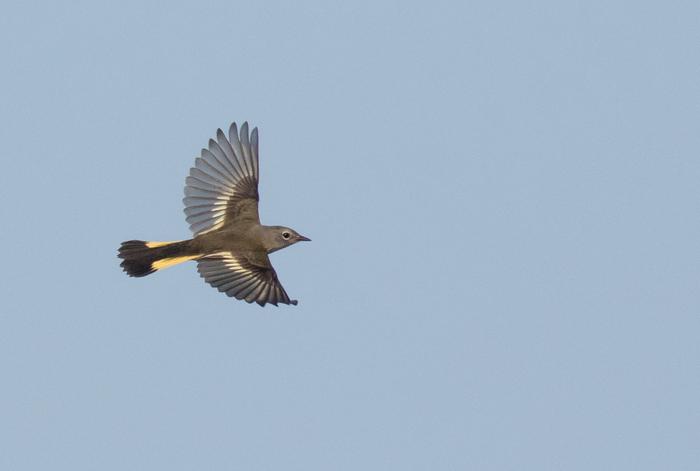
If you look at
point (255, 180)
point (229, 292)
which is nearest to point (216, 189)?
point (255, 180)

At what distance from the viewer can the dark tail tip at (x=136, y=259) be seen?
1490cm

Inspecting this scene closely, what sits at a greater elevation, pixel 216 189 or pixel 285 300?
pixel 216 189

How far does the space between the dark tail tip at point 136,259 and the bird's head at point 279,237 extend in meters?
1.63

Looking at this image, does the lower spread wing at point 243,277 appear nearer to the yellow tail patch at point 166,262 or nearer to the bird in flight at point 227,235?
the bird in flight at point 227,235

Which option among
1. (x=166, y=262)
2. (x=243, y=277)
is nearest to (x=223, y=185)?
(x=243, y=277)

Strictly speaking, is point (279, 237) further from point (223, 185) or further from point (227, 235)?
point (223, 185)

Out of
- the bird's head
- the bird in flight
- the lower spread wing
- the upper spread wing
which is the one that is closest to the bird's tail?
the bird in flight

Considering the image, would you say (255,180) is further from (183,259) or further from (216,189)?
(183,259)

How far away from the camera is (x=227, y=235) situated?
50.3ft

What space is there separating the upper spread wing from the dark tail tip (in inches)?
37.5

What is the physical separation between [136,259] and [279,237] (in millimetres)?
1952

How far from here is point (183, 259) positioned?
49.1ft

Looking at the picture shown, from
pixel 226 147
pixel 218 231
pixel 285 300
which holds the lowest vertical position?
pixel 285 300

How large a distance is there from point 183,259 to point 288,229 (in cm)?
154
